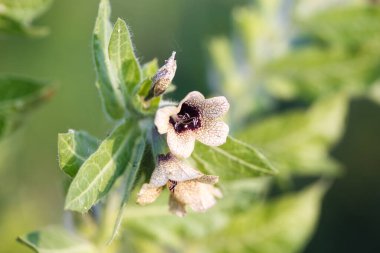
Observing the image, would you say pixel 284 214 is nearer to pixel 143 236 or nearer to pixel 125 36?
pixel 143 236

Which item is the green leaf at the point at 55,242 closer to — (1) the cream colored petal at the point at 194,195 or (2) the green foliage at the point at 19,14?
(1) the cream colored petal at the point at 194,195

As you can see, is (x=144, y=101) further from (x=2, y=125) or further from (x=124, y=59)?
(x=2, y=125)

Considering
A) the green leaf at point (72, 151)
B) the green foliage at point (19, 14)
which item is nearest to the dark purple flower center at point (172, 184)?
the green leaf at point (72, 151)

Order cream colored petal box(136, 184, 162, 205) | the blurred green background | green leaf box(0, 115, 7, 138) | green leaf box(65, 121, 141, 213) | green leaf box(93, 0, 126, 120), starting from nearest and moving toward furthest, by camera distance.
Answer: green leaf box(65, 121, 141, 213) → cream colored petal box(136, 184, 162, 205) → green leaf box(93, 0, 126, 120) → green leaf box(0, 115, 7, 138) → the blurred green background

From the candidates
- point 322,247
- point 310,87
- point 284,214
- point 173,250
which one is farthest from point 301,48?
point 322,247

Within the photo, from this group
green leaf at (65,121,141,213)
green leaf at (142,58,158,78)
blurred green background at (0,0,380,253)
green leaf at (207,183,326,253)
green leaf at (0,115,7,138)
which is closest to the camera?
green leaf at (65,121,141,213)

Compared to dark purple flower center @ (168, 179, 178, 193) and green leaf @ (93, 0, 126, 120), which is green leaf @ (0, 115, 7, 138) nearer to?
green leaf @ (93, 0, 126, 120)

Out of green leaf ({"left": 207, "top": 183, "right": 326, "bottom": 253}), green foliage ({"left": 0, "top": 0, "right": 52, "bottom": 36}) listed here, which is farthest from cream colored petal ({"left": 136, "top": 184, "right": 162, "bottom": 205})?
green leaf ({"left": 207, "top": 183, "right": 326, "bottom": 253})
